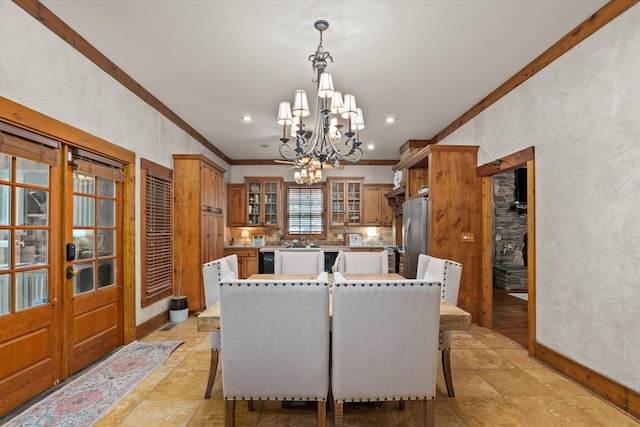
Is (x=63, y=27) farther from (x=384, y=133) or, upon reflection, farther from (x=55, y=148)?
(x=384, y=133)

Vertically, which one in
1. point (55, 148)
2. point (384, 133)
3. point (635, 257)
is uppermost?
point (384, 133)

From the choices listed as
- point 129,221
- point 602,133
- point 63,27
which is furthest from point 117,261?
point 602,133

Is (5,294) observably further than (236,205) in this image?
No

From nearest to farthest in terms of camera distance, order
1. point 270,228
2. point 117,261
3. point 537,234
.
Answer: point 537,234, point 117,261, point 270,228

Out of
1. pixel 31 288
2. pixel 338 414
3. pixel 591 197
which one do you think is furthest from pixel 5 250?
pixel 591 197

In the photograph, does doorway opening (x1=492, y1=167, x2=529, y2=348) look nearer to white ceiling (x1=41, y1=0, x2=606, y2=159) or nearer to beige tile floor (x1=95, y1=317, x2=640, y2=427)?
white ceiling (x1=41, y1=0, x2=606, y2=159)

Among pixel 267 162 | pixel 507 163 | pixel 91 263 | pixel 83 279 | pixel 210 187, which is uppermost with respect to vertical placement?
pixel 267 162

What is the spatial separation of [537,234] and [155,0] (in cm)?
370

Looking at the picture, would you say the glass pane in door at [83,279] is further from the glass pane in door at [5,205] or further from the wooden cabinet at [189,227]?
the wooden cabinet at [189,227]

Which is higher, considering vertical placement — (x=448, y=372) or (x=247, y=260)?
(x=247, y=260)

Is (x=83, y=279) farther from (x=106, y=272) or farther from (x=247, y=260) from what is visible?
(x=247, y=260)

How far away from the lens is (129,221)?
3.51 meters

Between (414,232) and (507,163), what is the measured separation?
1.56 metres

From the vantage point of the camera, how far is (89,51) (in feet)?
9.23
